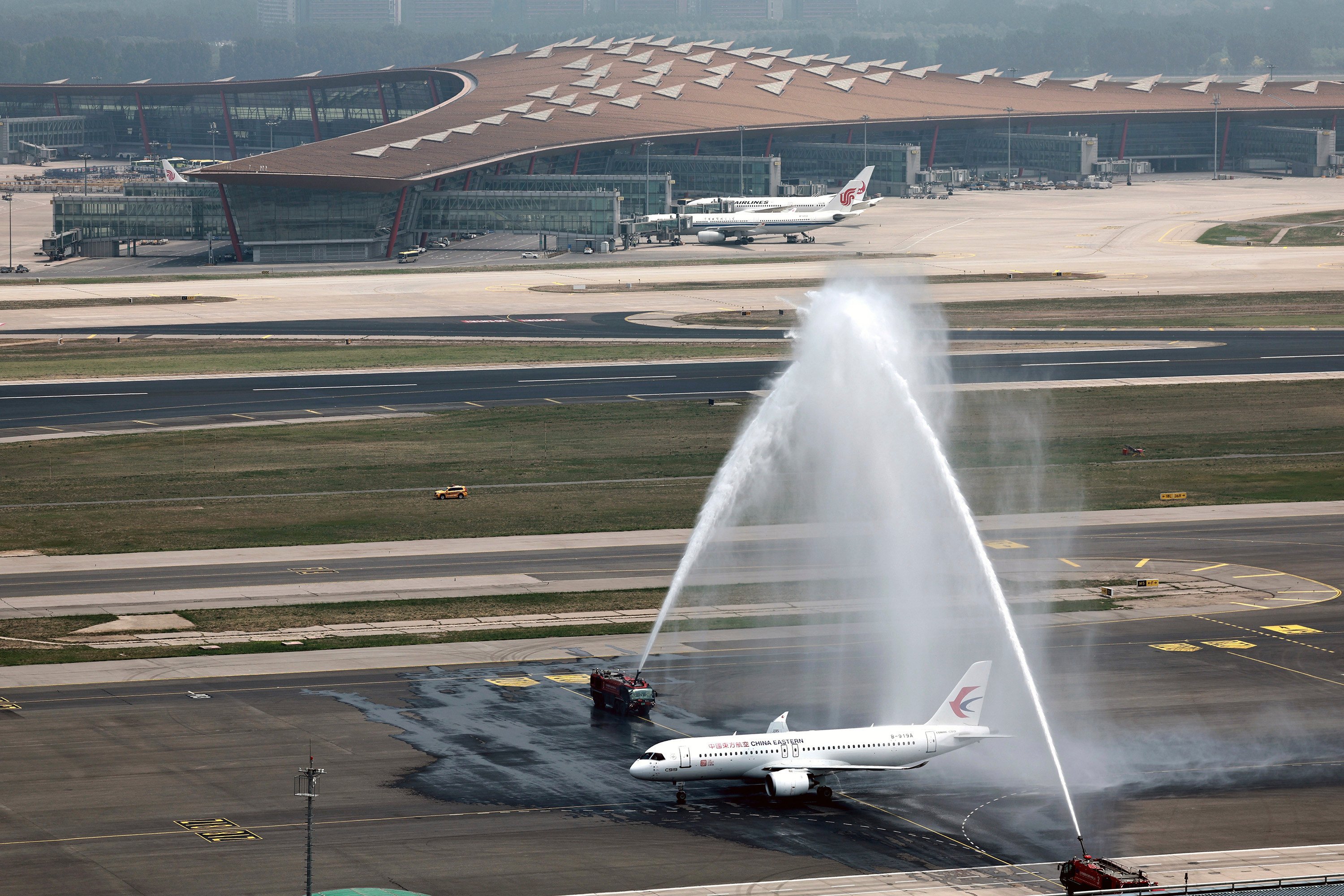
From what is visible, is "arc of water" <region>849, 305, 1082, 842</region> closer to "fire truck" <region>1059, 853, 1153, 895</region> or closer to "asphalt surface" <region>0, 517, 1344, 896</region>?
"asphalt surface" <region>0, 517, 1344, 896</region>

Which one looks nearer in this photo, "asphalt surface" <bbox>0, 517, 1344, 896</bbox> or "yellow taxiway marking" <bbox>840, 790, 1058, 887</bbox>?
Answer: "yellow taxiway marking" <bbox>840, 790, 1058, 887</bbox>

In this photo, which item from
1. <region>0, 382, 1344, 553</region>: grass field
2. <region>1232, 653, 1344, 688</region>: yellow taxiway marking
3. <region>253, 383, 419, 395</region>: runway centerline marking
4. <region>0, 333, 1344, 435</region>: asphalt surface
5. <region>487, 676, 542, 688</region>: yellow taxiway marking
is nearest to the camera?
<region>1232, 653, 1344, 688</region>: yellow taxiway marking

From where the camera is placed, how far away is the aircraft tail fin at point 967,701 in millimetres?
56219

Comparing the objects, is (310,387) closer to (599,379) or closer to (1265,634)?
(599,379)

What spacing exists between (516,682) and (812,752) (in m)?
17.4

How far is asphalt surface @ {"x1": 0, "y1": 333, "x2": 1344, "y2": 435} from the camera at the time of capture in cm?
12838

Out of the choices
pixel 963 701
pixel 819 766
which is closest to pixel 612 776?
pixel 819 766

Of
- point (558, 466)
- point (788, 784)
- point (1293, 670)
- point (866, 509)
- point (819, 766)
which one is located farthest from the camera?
point (558, 466)

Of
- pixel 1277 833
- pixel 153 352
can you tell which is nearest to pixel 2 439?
pixel 153 352

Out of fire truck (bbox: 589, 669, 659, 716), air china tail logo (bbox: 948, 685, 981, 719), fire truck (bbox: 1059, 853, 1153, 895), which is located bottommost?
fire truck (bbox: 589, 669, 659, 716)

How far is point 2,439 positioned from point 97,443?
→ 6960 mm

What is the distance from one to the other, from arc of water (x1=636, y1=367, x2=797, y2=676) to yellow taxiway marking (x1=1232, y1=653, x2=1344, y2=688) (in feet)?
72.2

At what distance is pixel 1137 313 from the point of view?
17638 centimetres

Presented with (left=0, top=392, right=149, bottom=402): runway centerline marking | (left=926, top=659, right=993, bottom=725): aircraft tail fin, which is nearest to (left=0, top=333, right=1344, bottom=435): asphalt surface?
(left=0, top=392, right=149, bottom=402): runway centerline marking
